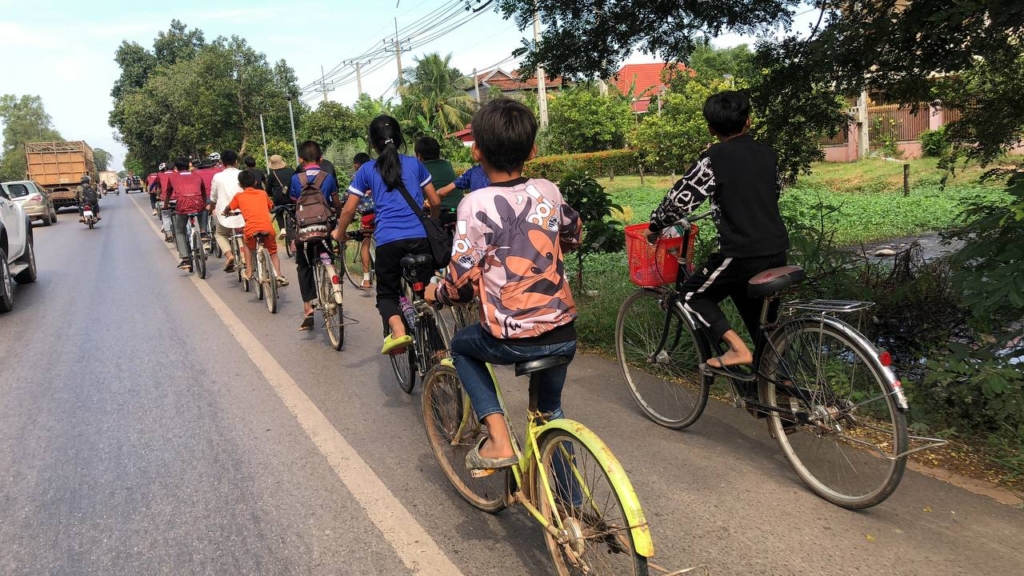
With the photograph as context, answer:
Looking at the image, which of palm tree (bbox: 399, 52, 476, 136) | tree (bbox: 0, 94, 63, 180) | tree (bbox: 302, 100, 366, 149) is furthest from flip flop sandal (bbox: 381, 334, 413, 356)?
tree (bbox: 0, 94, 63, 180)

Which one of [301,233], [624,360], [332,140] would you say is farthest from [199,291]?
[332,140]

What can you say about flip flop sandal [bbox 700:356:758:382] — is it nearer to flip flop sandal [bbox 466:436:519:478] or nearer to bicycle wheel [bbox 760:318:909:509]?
bicycle wheel [bbox 760:318:909:509]

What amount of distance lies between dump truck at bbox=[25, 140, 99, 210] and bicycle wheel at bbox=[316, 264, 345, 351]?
3202 cm

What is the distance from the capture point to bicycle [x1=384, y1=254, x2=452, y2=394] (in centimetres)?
429

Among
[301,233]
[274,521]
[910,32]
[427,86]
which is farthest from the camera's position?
[427,86]

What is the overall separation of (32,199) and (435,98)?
25.2 metres

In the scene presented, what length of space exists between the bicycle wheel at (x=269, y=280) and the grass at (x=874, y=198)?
5.58 meters

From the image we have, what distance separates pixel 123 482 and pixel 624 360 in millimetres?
3055

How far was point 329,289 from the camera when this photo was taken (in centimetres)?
670

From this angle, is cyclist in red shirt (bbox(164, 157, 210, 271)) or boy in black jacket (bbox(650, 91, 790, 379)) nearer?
boy in black jacket (bbox(650, 91, 790, 379))

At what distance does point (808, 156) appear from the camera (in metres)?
6.73

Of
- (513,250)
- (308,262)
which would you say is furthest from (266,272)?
(513,250)

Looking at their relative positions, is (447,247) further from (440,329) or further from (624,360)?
(624,360)

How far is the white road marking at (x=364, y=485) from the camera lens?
3123 millimetres
